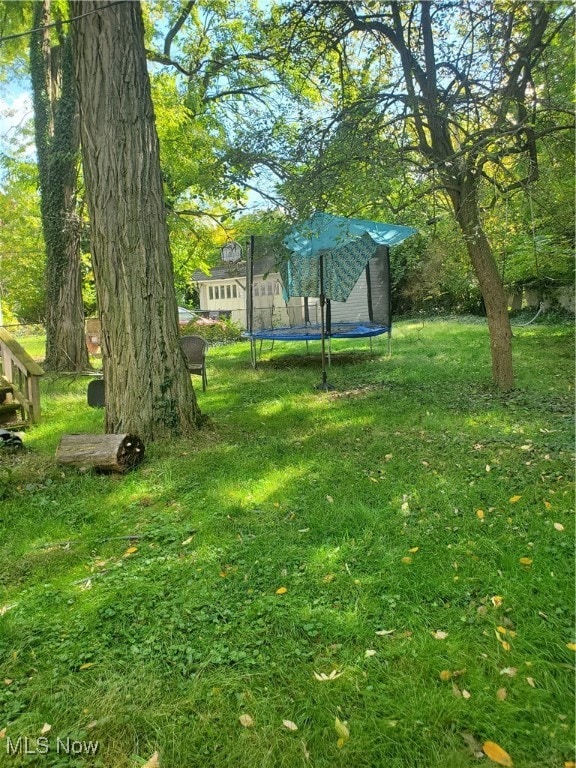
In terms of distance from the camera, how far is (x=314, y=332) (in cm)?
980

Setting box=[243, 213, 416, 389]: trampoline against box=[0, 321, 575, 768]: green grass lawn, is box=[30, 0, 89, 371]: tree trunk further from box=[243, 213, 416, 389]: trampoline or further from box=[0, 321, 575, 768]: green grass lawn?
box=[0, 321, 575, 768]: green grass lawn

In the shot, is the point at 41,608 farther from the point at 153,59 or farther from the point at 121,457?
the point at 153,59

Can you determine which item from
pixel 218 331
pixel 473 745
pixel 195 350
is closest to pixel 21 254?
pixel 218 331

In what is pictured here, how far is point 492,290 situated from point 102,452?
15.9 ft

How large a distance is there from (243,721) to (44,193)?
10686 millimetres

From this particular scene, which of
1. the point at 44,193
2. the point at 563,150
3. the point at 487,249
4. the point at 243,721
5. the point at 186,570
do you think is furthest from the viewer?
the point at 44,193

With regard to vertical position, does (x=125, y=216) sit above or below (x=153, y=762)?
above

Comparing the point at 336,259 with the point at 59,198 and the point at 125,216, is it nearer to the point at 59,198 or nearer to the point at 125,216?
the point at 125,216

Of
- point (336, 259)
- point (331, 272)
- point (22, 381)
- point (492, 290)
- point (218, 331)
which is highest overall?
point (336, 259)

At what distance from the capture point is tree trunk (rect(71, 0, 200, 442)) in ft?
13.6

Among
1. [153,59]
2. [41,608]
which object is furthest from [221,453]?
[153,59]

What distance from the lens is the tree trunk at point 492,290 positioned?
568 cm

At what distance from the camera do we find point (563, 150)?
5.39m

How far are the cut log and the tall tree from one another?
395cm
